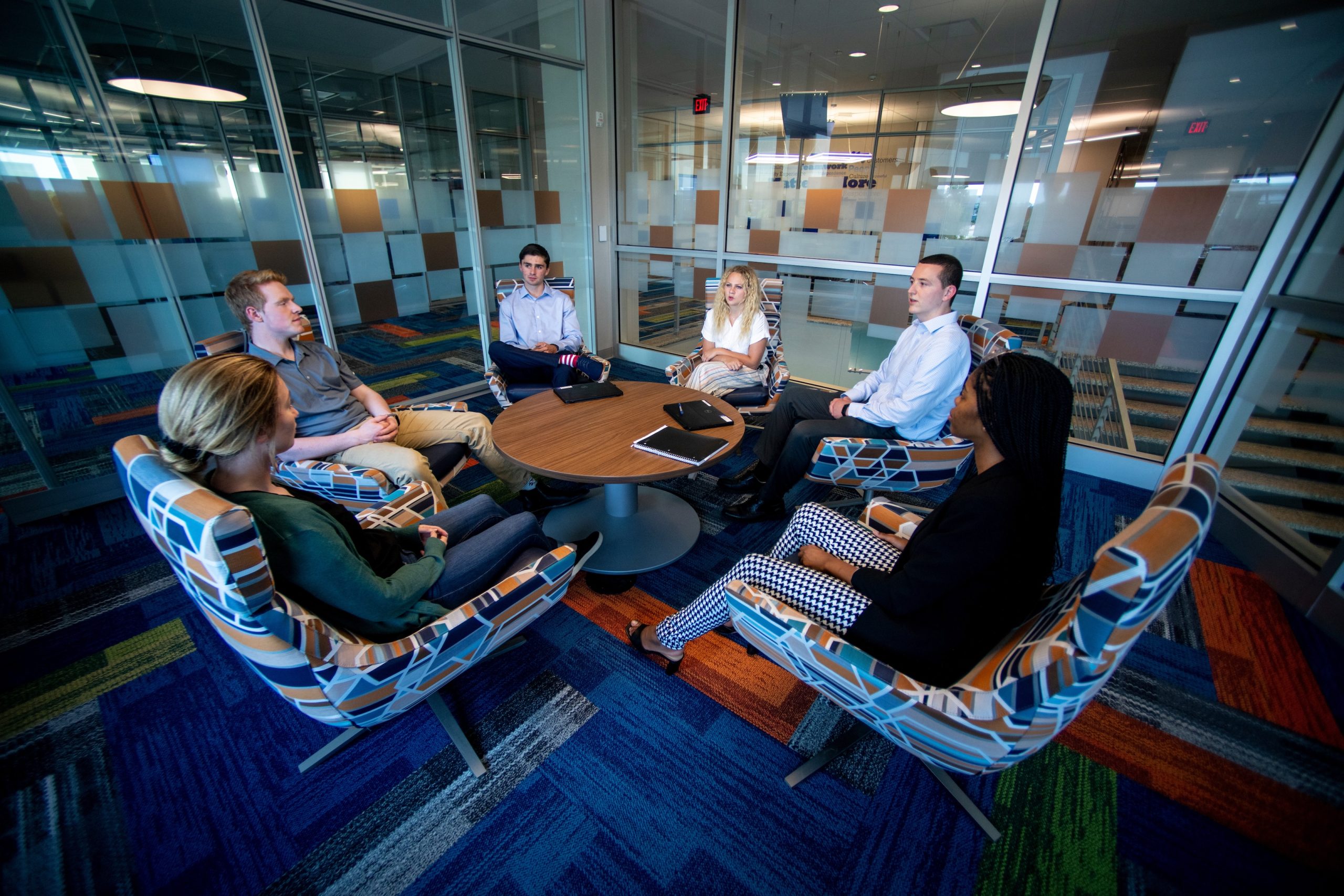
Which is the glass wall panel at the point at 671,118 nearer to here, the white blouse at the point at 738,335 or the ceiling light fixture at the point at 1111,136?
the white blouse at the point at 738,335

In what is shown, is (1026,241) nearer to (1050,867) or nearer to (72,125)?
(1050,867)

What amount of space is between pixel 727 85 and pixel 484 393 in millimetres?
3176

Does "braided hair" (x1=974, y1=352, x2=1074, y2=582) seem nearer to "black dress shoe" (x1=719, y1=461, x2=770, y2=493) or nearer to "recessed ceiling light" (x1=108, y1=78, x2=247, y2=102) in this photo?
"black dress shoe" (x1=719, y1=461, x2=770, y2=493)

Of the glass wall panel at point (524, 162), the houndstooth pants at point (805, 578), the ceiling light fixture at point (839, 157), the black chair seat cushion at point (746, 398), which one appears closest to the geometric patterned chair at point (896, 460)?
the houndstooth pants at point (805, 578)

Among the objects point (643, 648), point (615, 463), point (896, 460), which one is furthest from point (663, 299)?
point (643, 648)

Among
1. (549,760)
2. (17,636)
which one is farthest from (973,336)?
(17,636)

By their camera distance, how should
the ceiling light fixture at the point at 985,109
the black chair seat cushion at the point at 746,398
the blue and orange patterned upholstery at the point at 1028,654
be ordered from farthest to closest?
the black chair seat cushion at the point at 746,398, the ceiling light fixture at the point at 985,109, the blue and orange patterned upholstery at the point at 1028,654

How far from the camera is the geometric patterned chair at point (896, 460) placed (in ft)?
7.82

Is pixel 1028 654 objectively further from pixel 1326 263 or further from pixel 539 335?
pixel 539 335

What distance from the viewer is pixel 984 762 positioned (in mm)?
1131

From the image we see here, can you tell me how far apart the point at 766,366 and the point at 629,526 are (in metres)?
1.65

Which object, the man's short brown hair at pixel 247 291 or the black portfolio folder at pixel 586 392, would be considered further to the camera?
the black portfolio folder at pixel 586 392

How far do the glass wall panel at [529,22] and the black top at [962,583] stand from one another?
4648mm

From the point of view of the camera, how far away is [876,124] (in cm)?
362
